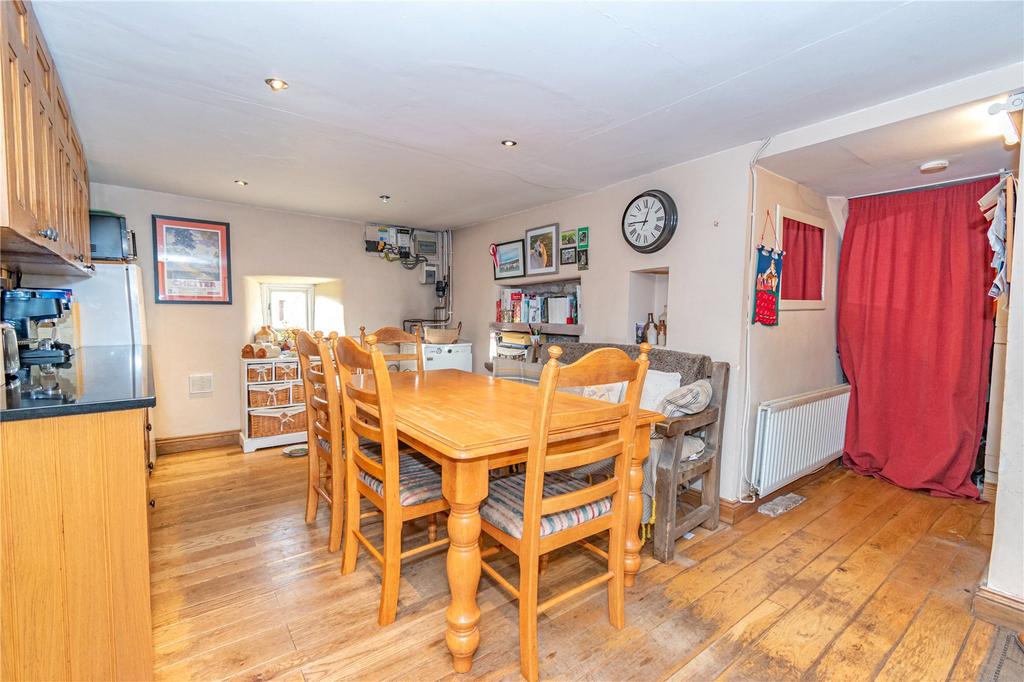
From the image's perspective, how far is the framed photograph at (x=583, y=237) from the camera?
361 centimetres

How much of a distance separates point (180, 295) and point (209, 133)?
1966mm

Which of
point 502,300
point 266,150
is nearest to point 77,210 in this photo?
point 266,150

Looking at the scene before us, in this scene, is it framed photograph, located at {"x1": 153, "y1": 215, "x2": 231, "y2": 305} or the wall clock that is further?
framed photograph, located at {"x1": 153, "y1": 215, "x2": 231, "y2": 305}

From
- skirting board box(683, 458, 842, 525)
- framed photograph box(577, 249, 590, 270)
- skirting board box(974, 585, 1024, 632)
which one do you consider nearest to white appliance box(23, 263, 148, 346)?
framed photograph box(577, 249, 590, 270)

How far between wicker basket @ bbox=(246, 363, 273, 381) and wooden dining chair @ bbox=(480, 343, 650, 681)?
305 cm

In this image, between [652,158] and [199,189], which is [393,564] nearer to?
[652,158]

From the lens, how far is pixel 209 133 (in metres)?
2.46

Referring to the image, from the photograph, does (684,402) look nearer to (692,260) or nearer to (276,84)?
(692,260)

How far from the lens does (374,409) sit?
173cm

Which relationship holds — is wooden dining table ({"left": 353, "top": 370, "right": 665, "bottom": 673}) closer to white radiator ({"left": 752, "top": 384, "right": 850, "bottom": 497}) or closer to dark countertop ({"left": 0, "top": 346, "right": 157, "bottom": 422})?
dark countertop ({"left": 0, "top": 346, "right": 157, "bottom": 422})

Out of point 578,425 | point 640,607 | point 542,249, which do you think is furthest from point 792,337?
point 578,425

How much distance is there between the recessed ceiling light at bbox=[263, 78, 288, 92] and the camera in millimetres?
1899

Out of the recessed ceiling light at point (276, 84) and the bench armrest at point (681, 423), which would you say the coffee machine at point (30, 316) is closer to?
the recessed ceiling light at point (276, 84)

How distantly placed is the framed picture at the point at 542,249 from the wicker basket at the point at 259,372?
2399 millimetres
